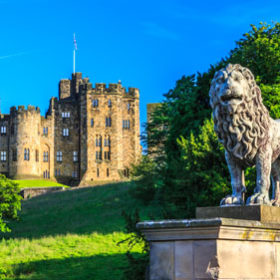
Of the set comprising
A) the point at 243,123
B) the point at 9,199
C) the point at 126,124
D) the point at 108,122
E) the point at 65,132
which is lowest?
the point at 9,199

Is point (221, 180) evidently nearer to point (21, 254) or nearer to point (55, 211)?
point (21, 254)

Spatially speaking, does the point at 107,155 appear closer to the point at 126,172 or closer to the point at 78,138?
the point at 126,172

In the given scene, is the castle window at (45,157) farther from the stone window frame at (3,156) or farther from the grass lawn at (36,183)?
the stone window frame at (3,156)

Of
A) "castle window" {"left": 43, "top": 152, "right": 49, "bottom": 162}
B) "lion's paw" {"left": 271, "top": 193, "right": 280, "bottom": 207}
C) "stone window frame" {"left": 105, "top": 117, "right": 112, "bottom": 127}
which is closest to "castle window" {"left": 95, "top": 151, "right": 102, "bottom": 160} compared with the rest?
"stone window frame" {"left": 105, "top": 117, "right": 112, "bottom": 127}

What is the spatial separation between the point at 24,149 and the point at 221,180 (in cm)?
7980

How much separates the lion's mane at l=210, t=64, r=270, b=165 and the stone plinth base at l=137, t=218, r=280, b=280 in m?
1.25

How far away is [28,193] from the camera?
83.6 meters

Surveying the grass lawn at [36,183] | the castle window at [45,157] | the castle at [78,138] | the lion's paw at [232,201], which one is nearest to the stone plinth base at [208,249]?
the lion's paw at [232,201]

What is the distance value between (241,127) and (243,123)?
66mm

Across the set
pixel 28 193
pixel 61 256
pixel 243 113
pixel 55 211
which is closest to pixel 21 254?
pixel 61 256

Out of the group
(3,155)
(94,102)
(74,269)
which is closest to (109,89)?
(94,102)

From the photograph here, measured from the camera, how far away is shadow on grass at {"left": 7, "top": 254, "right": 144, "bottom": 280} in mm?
29656

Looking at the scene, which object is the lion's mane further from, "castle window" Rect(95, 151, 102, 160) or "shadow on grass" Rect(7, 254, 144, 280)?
"castle window" Rect(95, 151, 102, 160)

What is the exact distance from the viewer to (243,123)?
8.74 metres
